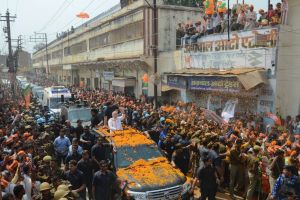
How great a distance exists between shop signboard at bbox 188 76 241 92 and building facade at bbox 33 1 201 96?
12.7ft

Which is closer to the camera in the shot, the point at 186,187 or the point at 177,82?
the point at 186,187

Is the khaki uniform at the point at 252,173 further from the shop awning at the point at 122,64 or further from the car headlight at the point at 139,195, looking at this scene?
the shop awning at the point at 122,64

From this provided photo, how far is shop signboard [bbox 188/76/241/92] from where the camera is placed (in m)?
16.0

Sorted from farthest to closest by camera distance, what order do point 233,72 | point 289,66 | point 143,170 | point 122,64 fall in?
point 122,64 < point 233,72 < point 289,66 < point 143,170

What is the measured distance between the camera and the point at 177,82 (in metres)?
21.9

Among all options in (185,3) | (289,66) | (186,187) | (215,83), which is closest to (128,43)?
(185,3)

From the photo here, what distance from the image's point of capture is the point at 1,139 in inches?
407

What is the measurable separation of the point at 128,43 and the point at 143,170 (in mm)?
23874

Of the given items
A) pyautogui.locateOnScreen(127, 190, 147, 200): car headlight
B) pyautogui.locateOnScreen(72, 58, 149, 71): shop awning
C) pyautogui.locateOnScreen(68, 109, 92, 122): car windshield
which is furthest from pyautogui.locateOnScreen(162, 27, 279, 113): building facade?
pyautogui.locateOnScreen(127, 190, 147, 200): car headlight

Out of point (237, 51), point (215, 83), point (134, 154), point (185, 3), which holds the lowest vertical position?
point (134, 154)

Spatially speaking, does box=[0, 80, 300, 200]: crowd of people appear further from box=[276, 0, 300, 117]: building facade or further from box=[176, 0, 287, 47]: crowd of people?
box=[176, 0, 287, 47]: crowd of people

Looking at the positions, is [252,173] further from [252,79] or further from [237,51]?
[237,51]

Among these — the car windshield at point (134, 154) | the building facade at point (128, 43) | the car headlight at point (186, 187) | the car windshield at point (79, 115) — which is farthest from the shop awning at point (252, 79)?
the building facade at point (128, 43)

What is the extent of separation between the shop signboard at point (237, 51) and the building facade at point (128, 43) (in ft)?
13.3
